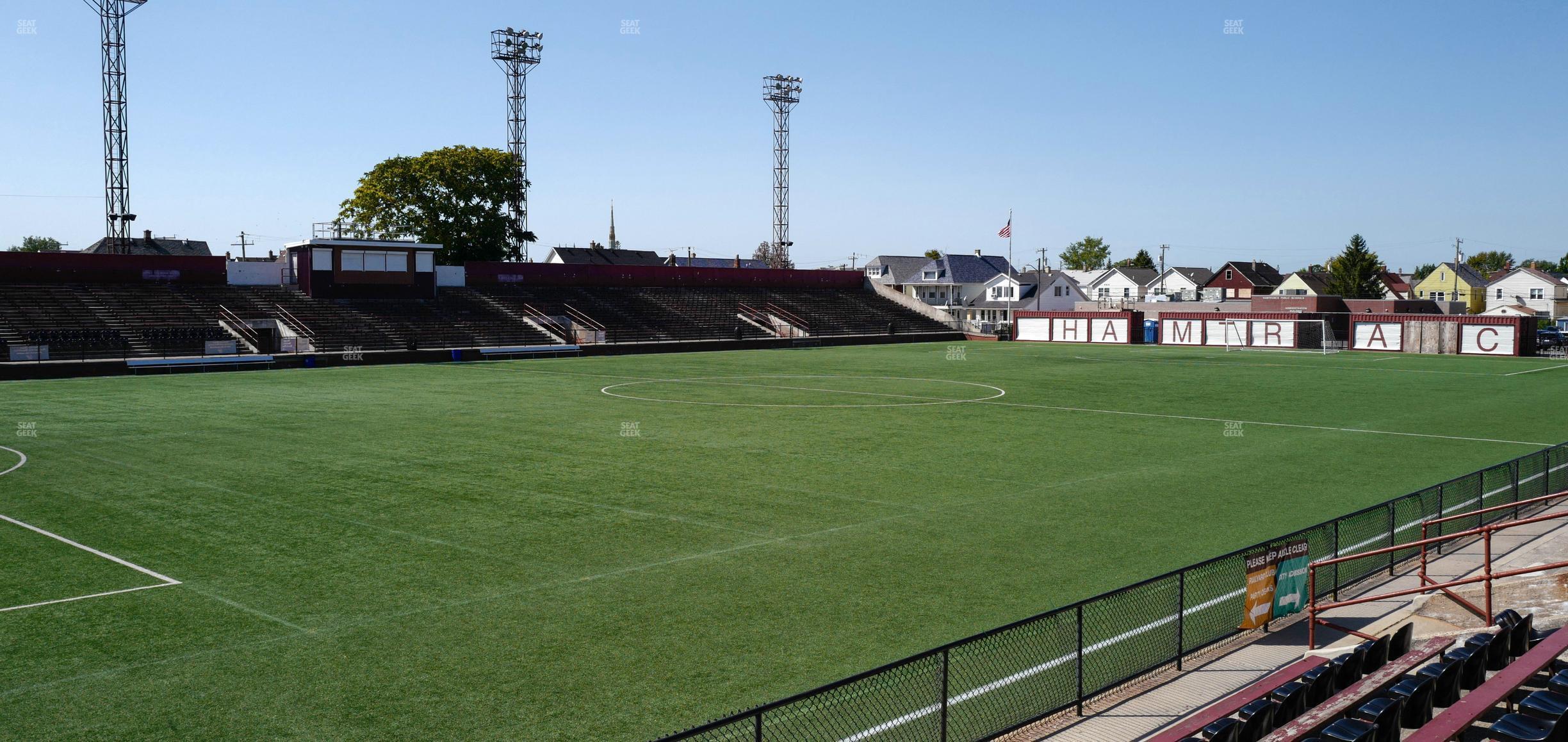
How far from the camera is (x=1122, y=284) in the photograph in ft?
484

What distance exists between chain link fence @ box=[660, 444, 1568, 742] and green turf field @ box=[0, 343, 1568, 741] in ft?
2.48

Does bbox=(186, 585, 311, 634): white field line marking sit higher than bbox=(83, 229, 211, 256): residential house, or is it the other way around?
bbox=(83, 229, 211, 256): residential house

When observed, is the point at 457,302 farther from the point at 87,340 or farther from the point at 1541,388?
the point at 1541,388

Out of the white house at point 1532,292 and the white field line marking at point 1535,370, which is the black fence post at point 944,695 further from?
the white house at point 1532,292

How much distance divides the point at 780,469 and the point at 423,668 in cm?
1245

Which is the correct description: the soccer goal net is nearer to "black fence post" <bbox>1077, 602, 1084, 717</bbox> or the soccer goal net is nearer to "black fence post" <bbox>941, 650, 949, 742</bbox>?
"black fence post" <bbox>1077, 602, 1084, 717</bbox>

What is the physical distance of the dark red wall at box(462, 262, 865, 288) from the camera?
78500mm

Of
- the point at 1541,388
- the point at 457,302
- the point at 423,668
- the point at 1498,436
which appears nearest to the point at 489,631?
the point at 423,668

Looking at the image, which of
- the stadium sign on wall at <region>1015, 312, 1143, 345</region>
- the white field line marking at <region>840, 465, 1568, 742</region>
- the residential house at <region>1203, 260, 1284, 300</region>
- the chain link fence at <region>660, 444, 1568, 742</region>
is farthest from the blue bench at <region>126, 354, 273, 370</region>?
the residential house at <region>1203, 260, 1284, 300</region>

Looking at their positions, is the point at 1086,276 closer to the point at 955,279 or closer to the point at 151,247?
the point at 955,279

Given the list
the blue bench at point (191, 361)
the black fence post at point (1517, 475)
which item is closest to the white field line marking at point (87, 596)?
the black fence post at point (1517, 475)

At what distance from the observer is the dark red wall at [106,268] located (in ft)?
195

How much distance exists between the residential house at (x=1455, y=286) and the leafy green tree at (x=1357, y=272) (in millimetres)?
19211

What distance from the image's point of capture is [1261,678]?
11039mm
